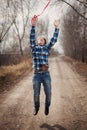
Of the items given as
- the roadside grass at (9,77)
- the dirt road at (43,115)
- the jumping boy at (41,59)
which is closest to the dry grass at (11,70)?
the roadside grass at (9,77)

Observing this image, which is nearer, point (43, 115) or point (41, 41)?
point (41, 41)

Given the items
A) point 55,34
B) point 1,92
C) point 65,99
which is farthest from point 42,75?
point 1,92

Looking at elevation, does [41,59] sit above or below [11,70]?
above

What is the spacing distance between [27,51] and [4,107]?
45.1 m

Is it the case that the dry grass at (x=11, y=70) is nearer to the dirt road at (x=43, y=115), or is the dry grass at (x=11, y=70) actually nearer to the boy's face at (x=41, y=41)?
the dirt road at (x=43, y=115)

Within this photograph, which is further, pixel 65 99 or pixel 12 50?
pixel 12 50

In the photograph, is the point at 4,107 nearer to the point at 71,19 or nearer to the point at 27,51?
the point at 71,19

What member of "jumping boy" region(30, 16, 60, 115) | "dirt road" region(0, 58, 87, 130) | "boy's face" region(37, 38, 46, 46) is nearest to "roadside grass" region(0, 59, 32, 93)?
"dirt road" region(0, 58, 87, 130)

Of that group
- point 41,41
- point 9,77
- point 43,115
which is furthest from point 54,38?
point 9,77

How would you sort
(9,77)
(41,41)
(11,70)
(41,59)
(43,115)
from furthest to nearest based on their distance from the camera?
(11,70) < (9,77) < (43,115) < (41,41) < (41,59)

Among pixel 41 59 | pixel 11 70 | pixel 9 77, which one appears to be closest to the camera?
pixel 41 59

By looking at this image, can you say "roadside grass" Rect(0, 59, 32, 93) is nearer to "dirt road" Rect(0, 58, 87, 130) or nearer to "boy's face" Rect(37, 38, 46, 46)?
"dirt road" Rect(0, 58, 87, 130)

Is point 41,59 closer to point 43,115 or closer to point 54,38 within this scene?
point 54,38

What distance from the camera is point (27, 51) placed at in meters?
54.7
